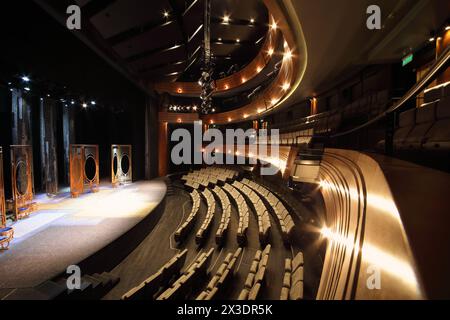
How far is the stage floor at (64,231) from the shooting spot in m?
1.96

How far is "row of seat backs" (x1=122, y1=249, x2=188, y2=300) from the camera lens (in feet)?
5.68

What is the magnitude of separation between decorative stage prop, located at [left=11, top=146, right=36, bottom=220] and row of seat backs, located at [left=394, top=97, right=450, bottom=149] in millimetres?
5048

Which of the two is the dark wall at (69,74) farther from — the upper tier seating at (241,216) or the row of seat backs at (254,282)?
the row of seat backs at (254,282)

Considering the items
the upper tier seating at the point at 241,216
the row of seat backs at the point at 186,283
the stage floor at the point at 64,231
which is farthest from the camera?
the upper tier seating at the point at 241,216

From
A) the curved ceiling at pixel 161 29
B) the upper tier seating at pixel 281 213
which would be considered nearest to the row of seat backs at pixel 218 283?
the upper tier seating at pixel 281 213

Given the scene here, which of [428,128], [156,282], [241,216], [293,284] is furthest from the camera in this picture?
[241,216]

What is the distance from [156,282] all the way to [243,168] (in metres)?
5.19

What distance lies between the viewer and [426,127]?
1494mm

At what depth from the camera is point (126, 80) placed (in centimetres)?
586

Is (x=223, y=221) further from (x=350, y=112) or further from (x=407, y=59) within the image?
(x=407, y=59)

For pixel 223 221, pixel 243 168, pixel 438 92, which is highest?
pixel 438 92

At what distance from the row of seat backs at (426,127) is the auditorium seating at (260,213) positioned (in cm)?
177

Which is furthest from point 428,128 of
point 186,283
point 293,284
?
point 186,283
